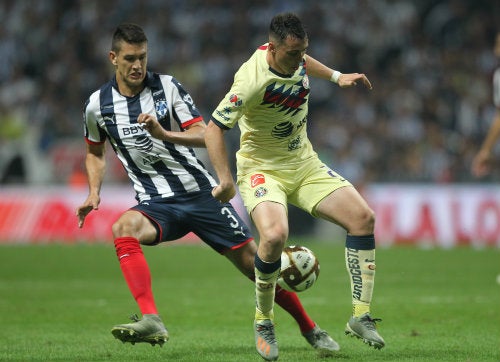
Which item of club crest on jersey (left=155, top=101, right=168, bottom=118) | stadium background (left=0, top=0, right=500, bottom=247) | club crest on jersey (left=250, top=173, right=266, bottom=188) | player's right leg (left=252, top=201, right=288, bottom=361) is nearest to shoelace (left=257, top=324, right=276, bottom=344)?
player's right leg (left=252, top=201, right=288, bottom=361)

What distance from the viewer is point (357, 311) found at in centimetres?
691

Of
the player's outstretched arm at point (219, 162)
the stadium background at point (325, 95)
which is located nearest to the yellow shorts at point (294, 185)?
the player's outstretched arm at point (219, 162)

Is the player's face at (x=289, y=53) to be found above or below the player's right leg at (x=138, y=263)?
above

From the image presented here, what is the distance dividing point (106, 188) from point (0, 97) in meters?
5.04

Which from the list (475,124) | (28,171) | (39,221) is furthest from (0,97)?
(475,124)

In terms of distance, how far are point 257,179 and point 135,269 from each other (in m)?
1.11

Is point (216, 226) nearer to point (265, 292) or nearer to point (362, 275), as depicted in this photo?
point (265, 292)

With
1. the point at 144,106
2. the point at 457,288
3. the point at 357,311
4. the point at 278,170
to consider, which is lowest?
the point at 457,288

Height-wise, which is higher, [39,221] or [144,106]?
[144,106]

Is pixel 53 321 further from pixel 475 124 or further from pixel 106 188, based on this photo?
pixel 475 124

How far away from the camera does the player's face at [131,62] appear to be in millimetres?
7086

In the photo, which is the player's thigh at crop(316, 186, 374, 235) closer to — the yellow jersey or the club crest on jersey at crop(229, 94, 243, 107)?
the yellow jersey

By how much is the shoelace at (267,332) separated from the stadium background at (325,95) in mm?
12676

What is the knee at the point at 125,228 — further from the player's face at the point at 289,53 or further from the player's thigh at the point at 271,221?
the player's face at the point at 289,53
